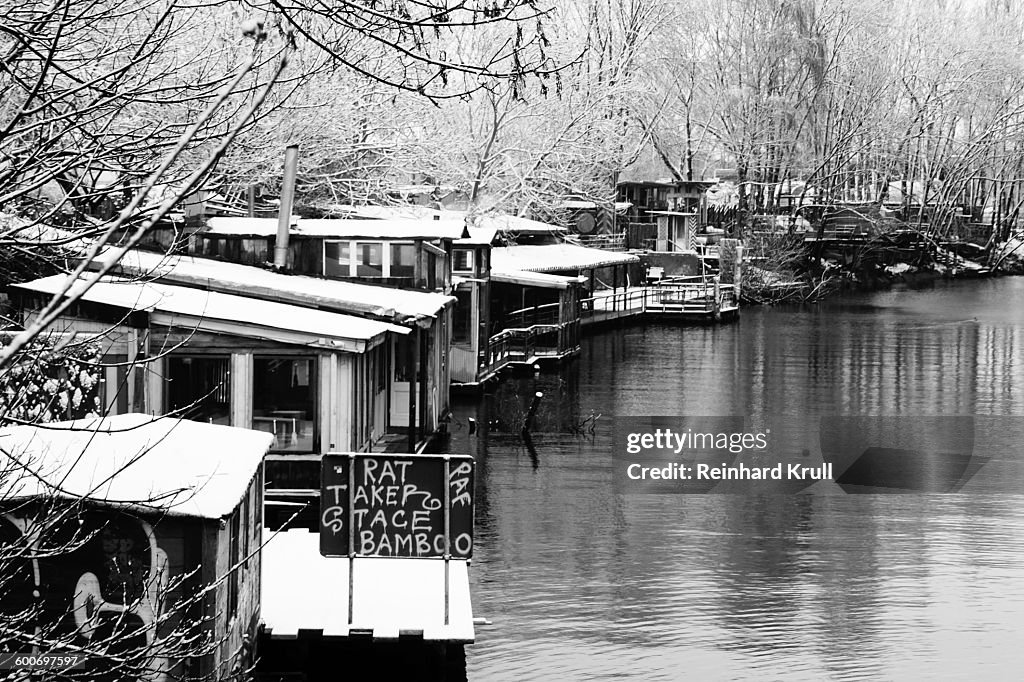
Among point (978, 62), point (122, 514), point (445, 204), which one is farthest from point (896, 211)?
point (122, 514)

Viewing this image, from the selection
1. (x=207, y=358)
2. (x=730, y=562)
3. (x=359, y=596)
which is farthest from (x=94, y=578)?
(x=730, y=562)

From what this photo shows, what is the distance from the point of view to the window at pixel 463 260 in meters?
33.8

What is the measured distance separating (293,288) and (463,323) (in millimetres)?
12226

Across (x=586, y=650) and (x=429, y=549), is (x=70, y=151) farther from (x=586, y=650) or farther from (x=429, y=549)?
(x=586, y=650)

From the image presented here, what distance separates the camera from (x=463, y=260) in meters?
34.0

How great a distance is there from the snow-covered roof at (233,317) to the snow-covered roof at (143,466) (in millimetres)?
6613

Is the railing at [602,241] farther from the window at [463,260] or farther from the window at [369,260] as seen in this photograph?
the window at [369,260]

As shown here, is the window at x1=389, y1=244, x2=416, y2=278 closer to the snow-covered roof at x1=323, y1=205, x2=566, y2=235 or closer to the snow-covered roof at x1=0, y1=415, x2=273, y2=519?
the snow-covered roof at x1=323, y1=205, x2=566, y2=235

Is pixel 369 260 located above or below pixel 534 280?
below

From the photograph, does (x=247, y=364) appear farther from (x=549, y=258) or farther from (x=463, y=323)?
(x=549, y=258)

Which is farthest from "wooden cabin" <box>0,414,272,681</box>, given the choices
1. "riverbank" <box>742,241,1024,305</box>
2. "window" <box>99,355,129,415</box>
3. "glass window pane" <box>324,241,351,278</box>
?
"riverbank" <box>742,241,1024,305</box>

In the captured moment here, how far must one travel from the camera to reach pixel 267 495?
60.2 ft

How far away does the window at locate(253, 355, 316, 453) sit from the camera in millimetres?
18688

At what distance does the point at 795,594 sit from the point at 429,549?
6480 mm
